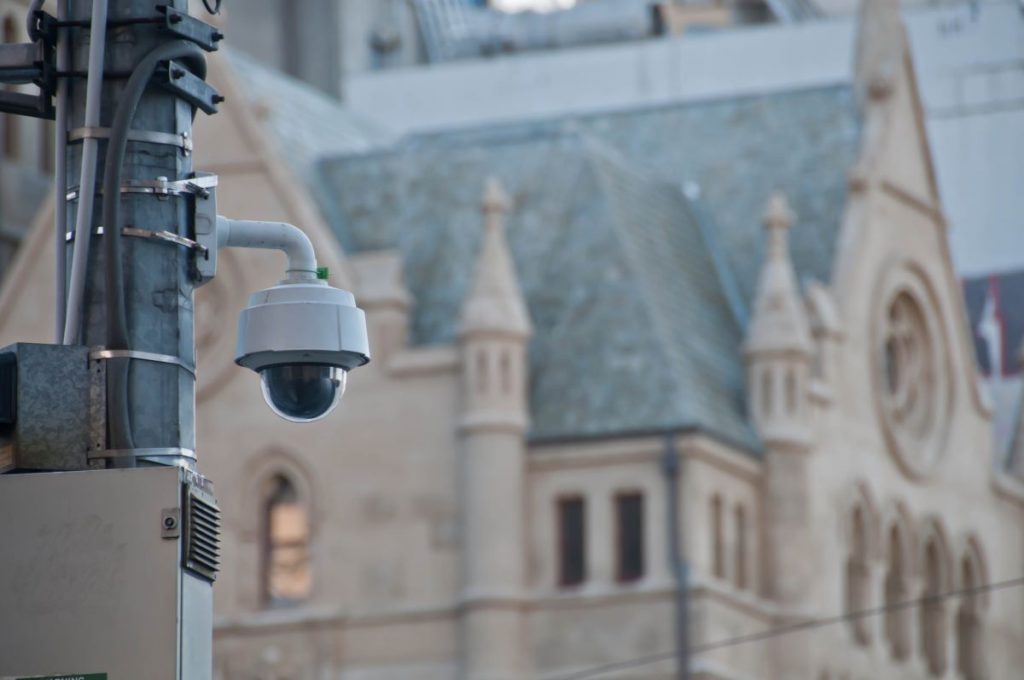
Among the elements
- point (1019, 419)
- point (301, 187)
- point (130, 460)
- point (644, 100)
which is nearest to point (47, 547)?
point (130, 460)

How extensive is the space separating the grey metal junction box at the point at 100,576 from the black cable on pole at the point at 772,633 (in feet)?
134

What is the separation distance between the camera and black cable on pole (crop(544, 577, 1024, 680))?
50.2 meters

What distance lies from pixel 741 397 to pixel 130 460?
44840 mm

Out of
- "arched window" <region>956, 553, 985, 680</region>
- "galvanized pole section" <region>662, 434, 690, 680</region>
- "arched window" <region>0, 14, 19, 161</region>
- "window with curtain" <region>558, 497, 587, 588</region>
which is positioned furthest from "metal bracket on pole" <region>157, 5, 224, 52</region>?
"arched window" <region>0, 14, 19, 161</region>

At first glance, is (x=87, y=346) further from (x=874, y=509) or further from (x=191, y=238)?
(x=874, y=509)

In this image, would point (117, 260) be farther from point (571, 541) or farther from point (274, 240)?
point (571, 541)

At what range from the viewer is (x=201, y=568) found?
32.3 ft

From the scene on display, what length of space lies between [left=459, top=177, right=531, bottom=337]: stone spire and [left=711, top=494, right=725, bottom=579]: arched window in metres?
4.81

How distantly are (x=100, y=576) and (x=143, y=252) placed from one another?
1.30 m

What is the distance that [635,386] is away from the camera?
171 feet

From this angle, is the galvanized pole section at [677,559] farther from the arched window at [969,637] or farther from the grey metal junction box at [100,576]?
the grey metal junction box at [100,576]

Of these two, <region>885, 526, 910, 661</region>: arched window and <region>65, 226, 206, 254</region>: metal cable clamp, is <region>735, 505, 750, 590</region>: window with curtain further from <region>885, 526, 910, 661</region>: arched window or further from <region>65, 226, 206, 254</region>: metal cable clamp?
<region>65, 226, 206, 254</region>: metal cable clamp

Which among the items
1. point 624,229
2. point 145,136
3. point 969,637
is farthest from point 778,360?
point 145,136

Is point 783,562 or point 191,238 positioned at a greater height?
point 783,562
